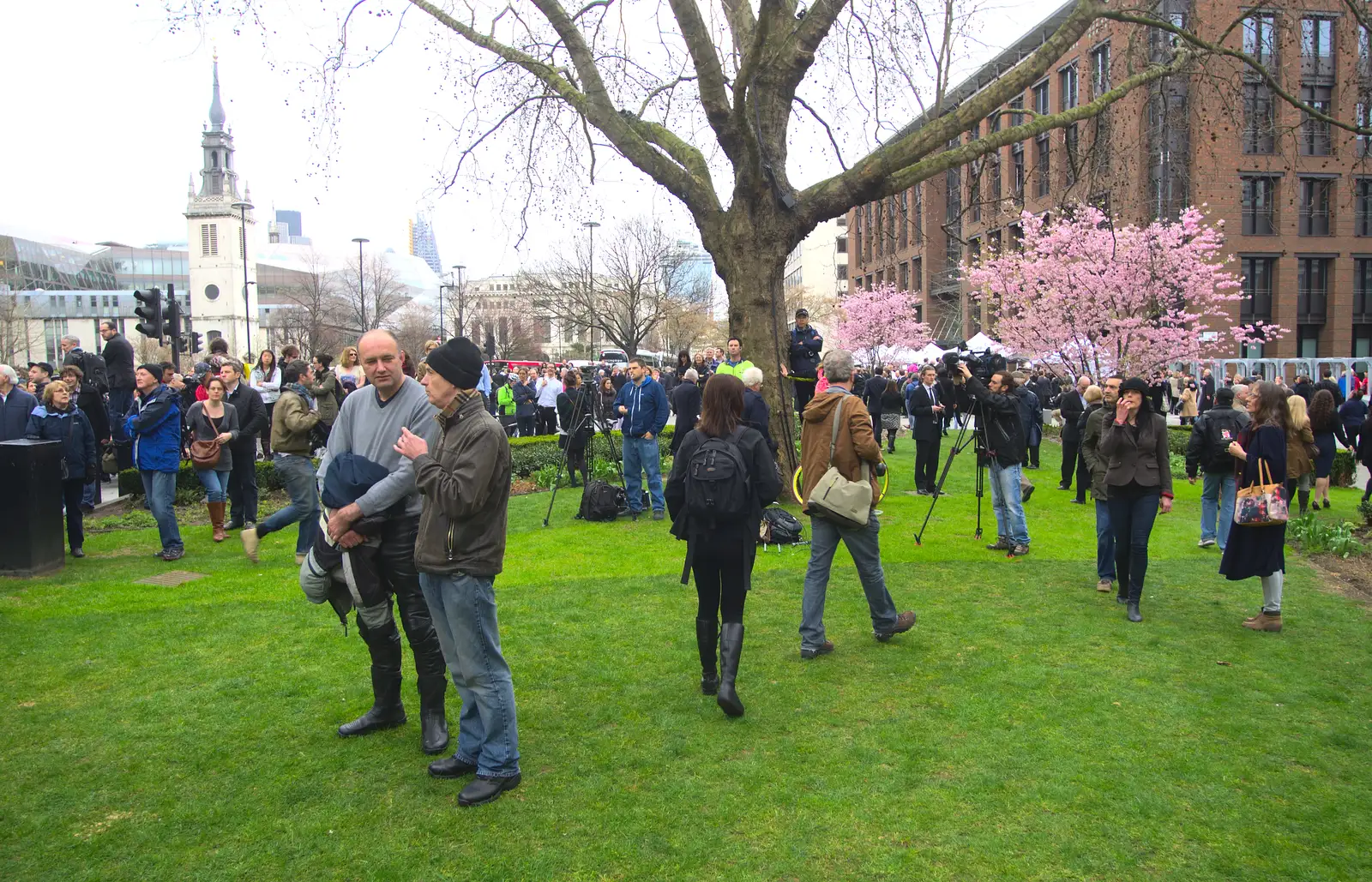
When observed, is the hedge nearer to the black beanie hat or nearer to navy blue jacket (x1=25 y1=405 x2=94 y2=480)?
navy blue jacket (x1=25 y1=405 x2=94 y2=480)

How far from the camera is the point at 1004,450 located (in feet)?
29.6

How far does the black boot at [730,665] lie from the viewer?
499cm

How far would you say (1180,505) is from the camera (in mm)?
13242

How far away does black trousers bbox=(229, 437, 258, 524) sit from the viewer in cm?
997

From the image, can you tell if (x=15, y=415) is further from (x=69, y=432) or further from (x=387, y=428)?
(x=387, y=428)

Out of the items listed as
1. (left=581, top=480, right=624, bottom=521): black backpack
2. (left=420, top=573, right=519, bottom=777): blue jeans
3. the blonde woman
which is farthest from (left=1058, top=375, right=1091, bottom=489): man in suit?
(left=420, top=573, right=519, bottom=777): blue jeans

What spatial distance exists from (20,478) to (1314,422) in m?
15.7

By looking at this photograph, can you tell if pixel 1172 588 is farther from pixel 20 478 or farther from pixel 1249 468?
pixel 20 478

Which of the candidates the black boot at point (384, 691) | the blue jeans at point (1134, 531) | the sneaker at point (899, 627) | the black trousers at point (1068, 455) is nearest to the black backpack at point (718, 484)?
the black boot at point (384, 691)

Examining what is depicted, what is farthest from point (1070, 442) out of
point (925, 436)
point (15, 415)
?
point (15, 415)

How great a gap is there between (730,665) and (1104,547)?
4424 mm

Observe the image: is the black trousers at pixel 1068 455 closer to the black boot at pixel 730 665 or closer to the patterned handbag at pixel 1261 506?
the patterned handbag at pixel 1261 506

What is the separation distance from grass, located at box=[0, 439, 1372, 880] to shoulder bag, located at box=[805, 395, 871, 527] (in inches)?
39.0

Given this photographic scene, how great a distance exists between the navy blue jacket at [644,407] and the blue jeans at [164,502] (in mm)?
4895
